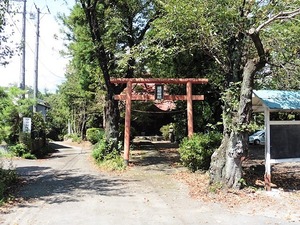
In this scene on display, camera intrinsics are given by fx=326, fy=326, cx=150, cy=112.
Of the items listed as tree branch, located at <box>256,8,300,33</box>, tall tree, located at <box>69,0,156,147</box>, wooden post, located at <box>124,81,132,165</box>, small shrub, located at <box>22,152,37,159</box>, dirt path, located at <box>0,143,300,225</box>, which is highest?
tall tree, located at <box>69,0,156,147</box>

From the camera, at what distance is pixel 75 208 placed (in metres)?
7.57

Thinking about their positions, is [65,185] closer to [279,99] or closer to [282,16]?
[279,99]

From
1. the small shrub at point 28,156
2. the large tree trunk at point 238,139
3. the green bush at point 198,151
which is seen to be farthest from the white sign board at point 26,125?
the large tree trunk at point 238,139

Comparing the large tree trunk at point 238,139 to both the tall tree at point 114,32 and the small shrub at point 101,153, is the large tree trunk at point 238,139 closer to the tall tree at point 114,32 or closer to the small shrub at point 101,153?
the small shrub at point 101,153

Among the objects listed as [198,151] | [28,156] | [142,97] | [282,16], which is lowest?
[28,156]

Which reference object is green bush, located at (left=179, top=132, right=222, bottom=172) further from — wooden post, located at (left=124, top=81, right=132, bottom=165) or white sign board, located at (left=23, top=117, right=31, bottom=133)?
white sign board, located at (left=23, top=117, right=31, bottom=133)

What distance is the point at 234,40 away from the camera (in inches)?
424

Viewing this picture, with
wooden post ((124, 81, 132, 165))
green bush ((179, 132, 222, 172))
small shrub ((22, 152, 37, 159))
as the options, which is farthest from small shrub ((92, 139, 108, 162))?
small shrub ((22, 152, 37, 159))

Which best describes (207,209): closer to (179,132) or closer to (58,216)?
(58,216)

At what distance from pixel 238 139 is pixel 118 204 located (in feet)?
12.2

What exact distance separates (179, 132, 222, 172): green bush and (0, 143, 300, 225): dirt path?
0.91 meters

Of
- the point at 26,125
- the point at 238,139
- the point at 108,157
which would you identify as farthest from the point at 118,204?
the point at 26,125

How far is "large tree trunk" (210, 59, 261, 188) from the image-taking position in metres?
8.89

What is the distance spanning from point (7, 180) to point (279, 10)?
368 inches
